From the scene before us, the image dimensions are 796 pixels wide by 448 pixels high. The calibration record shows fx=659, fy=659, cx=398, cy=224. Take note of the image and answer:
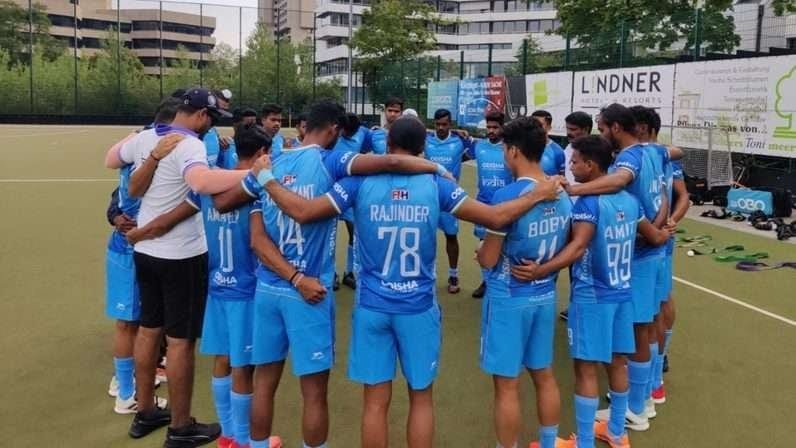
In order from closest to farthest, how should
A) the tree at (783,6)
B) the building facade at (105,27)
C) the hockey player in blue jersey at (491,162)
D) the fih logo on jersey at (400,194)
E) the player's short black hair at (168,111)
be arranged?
the fih logo on jersey at (400,194)
the player's short black hair at (168,111)
the hockey player in blue jersey at (491,162)
the tree at (783,6)
the building facade at (105,27)

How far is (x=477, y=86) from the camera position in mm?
22047

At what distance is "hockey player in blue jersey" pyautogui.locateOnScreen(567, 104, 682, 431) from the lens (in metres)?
3.97

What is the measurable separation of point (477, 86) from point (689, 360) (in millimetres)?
17734

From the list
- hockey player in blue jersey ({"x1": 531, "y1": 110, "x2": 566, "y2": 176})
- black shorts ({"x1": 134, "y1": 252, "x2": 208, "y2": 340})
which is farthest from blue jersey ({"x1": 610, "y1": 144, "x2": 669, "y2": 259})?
black shorts ({"x1": 134, "y1": 252, "x2": 208, "y2": 340})

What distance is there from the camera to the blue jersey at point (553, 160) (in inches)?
241

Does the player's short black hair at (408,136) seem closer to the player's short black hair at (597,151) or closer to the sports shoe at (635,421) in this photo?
the player's short black hair at (597,151)

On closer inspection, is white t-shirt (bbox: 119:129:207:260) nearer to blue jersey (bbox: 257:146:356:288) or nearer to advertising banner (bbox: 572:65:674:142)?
blue jersey (bbox: 257:146:356:288)

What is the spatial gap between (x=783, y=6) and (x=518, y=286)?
58.5 ft

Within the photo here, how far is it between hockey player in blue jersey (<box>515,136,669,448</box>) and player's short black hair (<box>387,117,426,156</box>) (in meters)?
0.94

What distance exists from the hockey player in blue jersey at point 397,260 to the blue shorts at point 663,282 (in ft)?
4.81

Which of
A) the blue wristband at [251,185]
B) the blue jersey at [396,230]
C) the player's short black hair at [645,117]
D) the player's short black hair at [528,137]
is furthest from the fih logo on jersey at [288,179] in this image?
the player's short black hair at [645,117]

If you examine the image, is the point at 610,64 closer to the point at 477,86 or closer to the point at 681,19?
the point at 681,19

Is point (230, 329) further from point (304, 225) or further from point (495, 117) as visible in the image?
point (495, 117)

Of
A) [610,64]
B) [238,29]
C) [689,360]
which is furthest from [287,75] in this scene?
[689,360]
